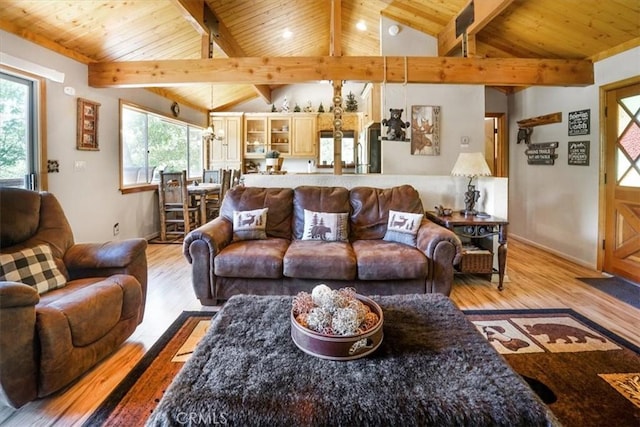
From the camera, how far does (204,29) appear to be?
404 centimetres

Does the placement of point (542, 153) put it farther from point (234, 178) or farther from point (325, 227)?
point (234, 178)

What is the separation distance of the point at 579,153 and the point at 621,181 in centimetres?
66

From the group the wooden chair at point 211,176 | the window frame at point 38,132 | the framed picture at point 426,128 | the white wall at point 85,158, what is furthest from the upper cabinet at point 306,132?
the window frame at point 38,132

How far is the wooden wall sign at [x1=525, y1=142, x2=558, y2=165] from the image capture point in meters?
4.81

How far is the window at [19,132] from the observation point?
10.6ft

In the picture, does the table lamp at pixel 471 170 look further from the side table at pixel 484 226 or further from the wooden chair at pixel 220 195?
the wooden chair at pixel 220 195

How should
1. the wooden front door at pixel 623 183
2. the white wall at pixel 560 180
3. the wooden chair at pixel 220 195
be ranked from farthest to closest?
the wooden chair at pixel 220 195 → the white wall at pixel 560 180 → the wooden front door at pixel 623 183

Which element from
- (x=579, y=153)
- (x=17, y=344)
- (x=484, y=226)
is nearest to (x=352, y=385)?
(x=17, y=344)

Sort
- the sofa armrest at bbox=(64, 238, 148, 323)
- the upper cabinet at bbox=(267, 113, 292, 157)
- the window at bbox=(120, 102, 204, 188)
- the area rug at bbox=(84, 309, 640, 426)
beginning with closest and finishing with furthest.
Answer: the area rug at bbox=(84, 309, 640, 426)
the sofa armrest at bbox=(64, 238, 148, 323)
the window at bbox=(120, 102, 204, 188)
the upper cabinet at bbox=(267, 113, 292, 157)

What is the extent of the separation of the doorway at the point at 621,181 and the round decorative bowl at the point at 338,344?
374 centimetres

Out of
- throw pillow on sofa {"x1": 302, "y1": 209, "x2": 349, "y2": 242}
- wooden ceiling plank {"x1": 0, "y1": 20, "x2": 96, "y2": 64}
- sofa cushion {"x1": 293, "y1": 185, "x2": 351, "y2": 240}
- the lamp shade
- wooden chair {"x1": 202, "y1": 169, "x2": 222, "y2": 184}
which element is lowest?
throw pillow on sofa {"x1": 302, "y1": 209, "x2": 349, "y2": 242}

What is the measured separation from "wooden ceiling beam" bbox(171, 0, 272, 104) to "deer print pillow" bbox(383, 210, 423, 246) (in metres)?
2.88

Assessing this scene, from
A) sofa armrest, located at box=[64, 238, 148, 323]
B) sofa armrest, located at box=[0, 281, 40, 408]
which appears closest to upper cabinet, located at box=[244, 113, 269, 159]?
sofa armrest, located at box=[64, 238, 148, 323]

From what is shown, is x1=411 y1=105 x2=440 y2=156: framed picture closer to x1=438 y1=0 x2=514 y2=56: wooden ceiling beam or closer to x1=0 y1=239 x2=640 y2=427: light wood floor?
x1=438 y1=0 x2=514 y2=56: wooden ceiling beam
